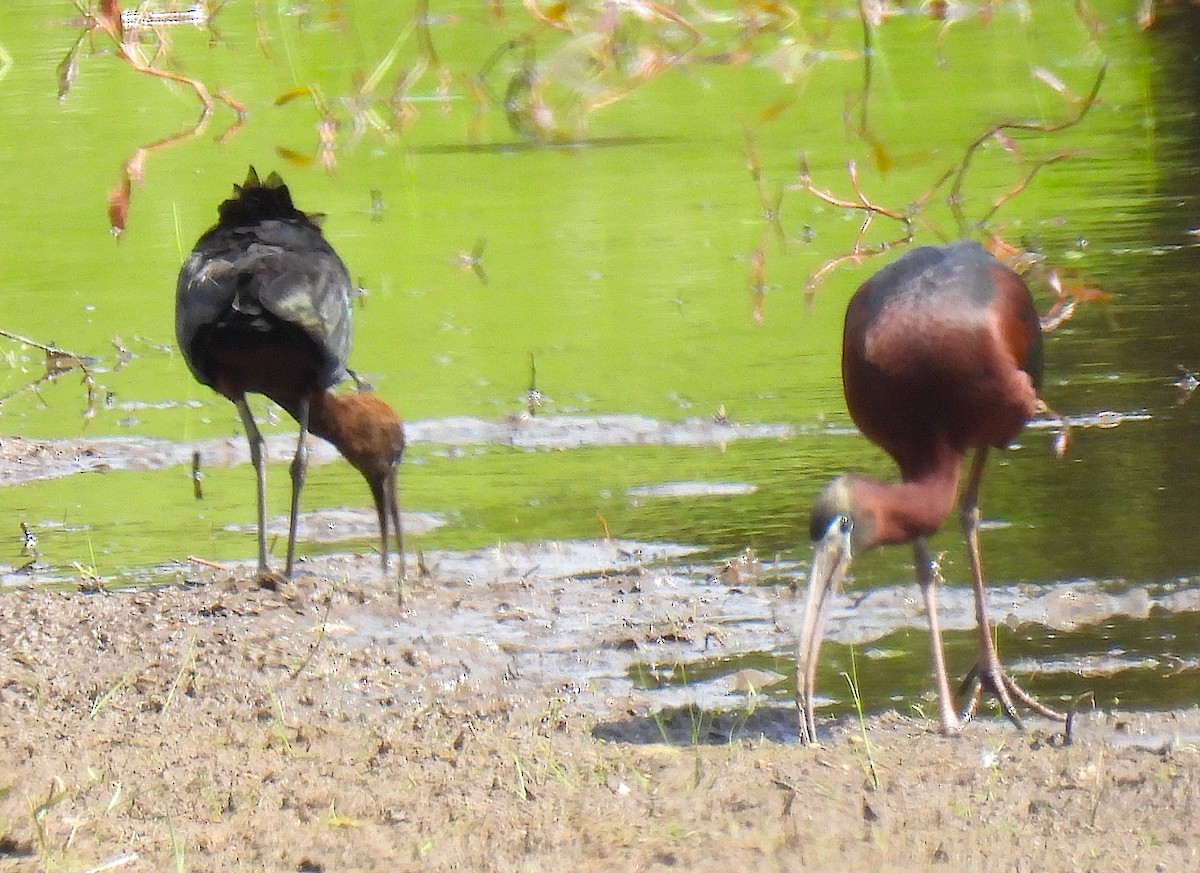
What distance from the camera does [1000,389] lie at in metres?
5.41

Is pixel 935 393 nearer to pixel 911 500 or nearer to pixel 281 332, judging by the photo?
pixel 911 500

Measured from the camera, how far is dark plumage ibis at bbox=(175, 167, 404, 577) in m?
6.59

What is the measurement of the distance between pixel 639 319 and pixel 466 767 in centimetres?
572

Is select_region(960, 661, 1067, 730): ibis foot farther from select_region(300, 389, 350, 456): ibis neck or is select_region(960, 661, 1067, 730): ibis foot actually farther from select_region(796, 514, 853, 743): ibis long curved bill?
select_region(300, 389, 350, 456): ibis neck

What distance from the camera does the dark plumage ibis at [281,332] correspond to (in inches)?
→ 259

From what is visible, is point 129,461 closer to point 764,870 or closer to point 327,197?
point 764,870

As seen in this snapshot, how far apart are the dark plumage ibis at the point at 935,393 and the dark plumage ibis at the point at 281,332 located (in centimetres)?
189

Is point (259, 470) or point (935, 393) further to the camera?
point (259, 470)

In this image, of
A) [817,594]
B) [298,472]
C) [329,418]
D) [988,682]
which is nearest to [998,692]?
[988,682]

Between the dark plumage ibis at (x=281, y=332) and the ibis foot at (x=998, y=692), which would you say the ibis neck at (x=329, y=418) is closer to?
the dark plumage ibis at (x=281, y=332)

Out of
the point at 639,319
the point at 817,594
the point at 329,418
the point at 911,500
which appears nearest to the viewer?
the point at 817,594

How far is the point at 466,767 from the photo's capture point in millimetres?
4422

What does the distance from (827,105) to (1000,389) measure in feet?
37.8

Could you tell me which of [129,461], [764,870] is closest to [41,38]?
[129,461]
